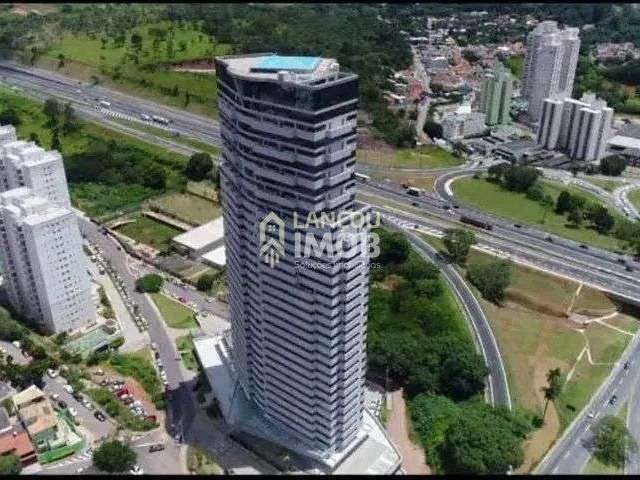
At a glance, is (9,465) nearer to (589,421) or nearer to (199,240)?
(199,240)

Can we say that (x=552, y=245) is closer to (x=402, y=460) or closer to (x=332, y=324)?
(x=402, y=460)

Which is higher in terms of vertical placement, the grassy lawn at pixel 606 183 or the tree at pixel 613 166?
the tree at pixel 613 166

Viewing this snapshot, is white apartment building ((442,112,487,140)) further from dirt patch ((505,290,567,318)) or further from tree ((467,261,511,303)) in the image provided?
dirt patch ((505,290,567,318))

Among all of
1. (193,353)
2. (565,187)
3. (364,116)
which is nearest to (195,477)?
(193,353)

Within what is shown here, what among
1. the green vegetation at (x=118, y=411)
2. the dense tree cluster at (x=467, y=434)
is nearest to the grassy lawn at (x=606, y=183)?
the dense tree cluster at (x=467, y=434)

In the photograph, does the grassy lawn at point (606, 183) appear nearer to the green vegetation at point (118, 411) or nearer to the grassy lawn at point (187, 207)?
the grassy lawn at point (187, 207)

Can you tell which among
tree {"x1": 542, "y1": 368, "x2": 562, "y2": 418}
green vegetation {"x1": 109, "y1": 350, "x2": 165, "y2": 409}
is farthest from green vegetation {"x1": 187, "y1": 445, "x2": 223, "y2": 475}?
tree {"x1": 542, "y1": 368, "x2": 562, "y2": 418}

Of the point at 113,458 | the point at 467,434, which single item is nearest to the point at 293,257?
the point at 467,434
